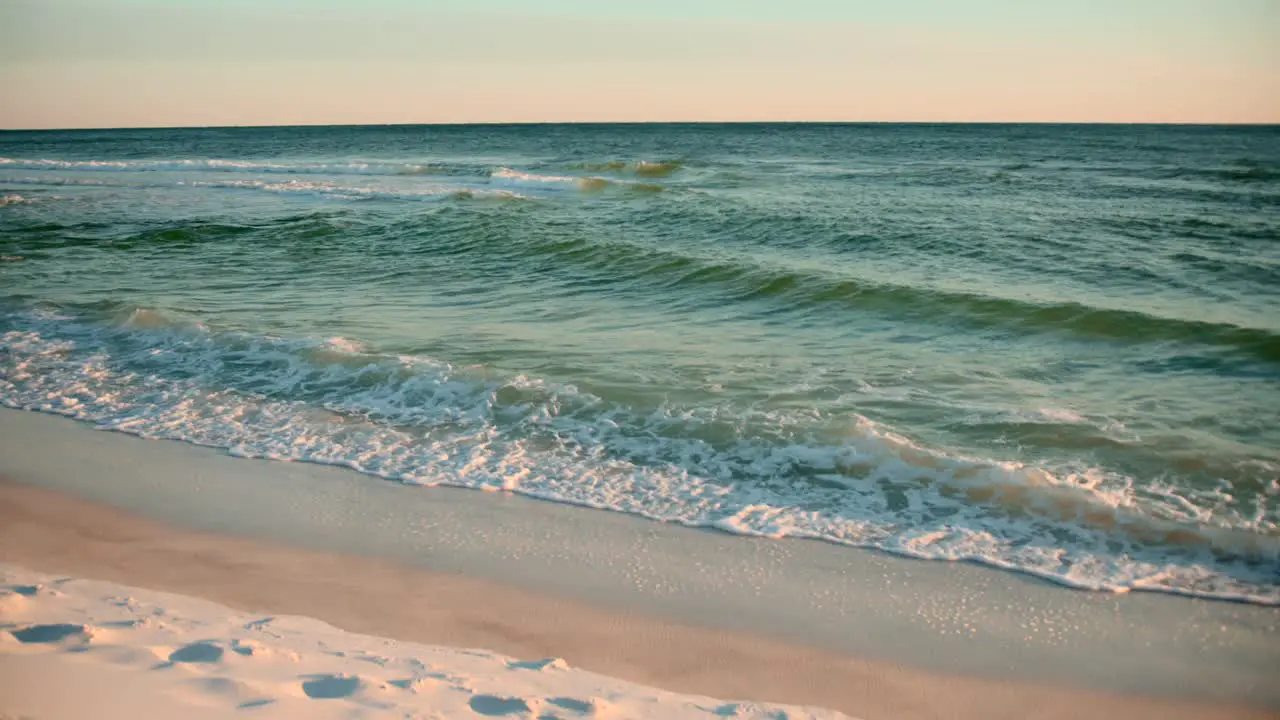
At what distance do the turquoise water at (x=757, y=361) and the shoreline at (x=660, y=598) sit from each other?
36 centimetres

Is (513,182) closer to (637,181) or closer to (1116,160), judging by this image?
(637,181)

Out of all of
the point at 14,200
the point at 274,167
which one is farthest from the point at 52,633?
the point at 274,167

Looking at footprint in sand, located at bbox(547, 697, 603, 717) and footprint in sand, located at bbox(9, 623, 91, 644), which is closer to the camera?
footprint in sand, located at bbox(547, 697, 603, 717)

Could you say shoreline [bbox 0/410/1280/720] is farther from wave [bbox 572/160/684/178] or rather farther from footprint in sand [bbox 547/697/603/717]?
wave [bbox 572/160/684/178]

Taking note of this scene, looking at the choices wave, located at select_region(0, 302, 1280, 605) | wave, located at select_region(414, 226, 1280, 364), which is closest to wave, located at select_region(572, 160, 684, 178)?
wave, located at select_region(414, 226, 1280, 364)

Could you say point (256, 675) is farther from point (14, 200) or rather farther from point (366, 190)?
point (14, 200)

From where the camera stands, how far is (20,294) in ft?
39.6

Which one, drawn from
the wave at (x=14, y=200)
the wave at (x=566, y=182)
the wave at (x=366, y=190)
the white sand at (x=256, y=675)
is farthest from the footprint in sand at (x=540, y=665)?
the wave at (x=14, y=200)

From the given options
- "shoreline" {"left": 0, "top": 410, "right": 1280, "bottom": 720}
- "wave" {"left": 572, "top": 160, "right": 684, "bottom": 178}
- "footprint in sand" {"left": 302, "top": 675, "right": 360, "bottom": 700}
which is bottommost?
"shoreline" {"left": 0, "top": 410, "right": 1280, "bottom": 720}

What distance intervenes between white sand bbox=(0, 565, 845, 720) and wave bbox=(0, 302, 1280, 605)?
197 cm

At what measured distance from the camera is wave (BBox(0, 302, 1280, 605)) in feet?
16.5

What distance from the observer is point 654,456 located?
21.1 ft

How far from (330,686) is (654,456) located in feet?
11.2

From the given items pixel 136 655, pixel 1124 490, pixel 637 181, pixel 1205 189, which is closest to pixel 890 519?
pixel 1124 490
